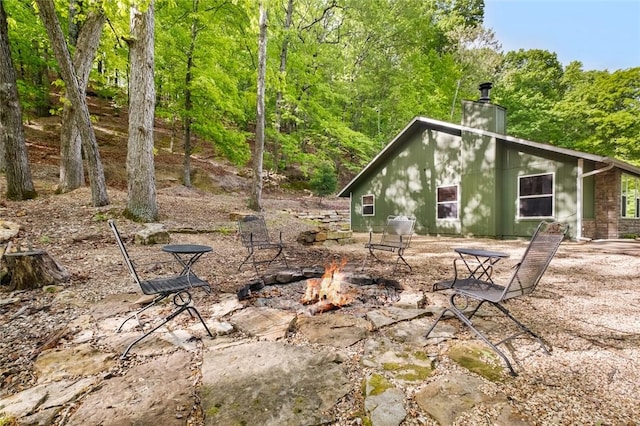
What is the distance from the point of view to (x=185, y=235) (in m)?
7.34

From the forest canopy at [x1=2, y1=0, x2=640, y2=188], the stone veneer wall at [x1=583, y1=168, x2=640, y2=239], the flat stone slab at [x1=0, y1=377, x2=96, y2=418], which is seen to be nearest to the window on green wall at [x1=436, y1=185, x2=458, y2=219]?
the stone veneer wall at [x1=583, y1=168, x2=640, y2=239]

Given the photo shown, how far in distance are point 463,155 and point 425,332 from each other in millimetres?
9765

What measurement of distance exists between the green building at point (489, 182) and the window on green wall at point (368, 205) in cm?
14

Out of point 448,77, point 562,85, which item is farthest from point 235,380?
point 562,85

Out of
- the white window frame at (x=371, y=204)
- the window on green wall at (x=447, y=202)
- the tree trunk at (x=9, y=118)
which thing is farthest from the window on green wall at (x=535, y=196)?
the tree trunk at (x=9, y=118)

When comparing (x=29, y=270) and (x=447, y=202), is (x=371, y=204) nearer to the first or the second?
(x=447, y=202)

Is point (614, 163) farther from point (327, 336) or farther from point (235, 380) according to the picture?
point (235, 380)

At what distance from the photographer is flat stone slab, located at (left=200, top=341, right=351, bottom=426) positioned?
175 cm

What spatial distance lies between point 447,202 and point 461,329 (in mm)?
9595

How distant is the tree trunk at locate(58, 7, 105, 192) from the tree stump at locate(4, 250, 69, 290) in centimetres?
561

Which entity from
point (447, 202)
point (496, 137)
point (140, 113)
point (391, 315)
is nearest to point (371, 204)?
point (447, 202)

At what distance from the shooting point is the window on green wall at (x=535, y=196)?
9.41 metres

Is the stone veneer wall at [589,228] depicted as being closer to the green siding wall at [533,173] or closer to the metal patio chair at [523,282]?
the green siding wall at [533,173]

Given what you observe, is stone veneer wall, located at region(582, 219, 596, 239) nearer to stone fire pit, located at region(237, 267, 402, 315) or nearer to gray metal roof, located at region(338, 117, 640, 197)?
gray metal roof, located at region(338, 117, 640, 197)
